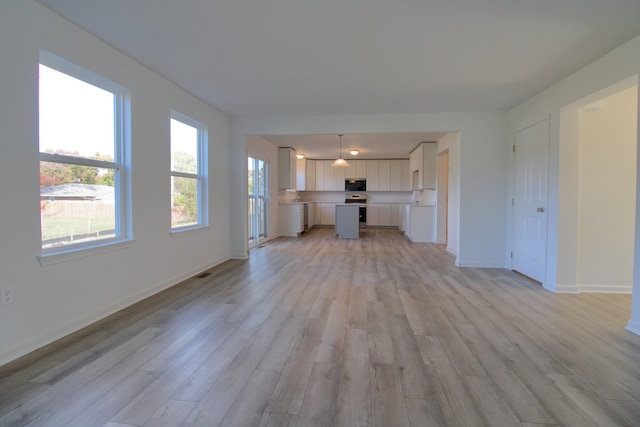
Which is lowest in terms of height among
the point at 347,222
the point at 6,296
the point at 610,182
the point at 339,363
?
the point at 339,363

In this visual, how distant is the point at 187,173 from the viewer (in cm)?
425

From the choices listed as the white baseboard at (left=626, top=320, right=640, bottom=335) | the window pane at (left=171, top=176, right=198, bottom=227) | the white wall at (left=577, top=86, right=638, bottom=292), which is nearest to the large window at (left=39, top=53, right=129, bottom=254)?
the window pane at (left=171, top=176, right=198, bottom=227)

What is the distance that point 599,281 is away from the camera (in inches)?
142

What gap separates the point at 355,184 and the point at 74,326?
9104mm

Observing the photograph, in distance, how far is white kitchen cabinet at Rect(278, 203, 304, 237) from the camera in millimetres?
8539

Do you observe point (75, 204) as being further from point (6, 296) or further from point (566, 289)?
point (566, 289)

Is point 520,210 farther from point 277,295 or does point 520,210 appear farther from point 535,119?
point 277,295

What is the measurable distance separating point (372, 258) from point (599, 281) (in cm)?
303

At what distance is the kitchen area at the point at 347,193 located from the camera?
8.45 meters

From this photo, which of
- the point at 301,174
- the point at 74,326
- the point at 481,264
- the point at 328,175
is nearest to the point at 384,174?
the point at 328,175

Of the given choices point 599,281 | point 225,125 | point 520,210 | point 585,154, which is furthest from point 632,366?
point 225,125

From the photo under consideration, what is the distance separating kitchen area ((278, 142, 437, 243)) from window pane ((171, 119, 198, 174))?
396 centimetres

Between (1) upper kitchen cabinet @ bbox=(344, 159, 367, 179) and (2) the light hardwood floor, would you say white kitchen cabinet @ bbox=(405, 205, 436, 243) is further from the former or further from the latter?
(2) the light hardwood floor

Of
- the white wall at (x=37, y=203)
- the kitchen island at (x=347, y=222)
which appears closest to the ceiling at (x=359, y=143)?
the kitchen island at (x=347, y=222)
